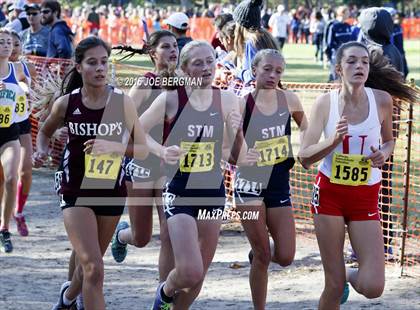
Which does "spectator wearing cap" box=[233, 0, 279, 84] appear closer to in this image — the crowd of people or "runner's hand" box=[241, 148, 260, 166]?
the crowd of people

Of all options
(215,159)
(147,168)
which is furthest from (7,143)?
(215,159)

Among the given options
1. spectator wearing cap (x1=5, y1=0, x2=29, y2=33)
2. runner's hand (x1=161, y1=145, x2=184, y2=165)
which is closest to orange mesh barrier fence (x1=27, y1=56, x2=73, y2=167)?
spectator wearing cap (x1=5, y1=0, x2=29, y2=33)

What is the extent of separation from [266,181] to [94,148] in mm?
1305

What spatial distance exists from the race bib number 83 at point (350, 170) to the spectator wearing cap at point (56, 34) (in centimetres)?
818

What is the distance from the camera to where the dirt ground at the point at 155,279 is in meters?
7.32

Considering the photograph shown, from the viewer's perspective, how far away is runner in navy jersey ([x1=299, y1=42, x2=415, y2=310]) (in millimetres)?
5949

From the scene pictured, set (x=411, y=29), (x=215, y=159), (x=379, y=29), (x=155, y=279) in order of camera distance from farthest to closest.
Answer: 1. (x=411, y=29)
2. (x=379, y=29)
3. (x=155, y=279)
4. (x=215, y=159)

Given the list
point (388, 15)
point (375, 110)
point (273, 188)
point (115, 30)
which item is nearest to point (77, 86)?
point (273, 188)

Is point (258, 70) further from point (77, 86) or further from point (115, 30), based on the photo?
point (115, 30)

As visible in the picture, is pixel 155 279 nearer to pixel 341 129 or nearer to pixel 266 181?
pixel 266 181

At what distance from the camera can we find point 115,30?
5103 centimetres

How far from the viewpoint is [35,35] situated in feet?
46.9

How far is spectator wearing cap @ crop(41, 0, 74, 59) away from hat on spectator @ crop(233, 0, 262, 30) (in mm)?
5578

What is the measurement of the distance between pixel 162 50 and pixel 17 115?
243cm
